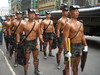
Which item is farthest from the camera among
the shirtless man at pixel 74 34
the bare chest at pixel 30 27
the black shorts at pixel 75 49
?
the bare chest at pixel 30 27

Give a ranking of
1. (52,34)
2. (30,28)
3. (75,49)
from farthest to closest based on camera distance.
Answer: (52,34) → (30,28) → (75,49)

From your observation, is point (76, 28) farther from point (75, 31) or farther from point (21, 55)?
point (21, 55)

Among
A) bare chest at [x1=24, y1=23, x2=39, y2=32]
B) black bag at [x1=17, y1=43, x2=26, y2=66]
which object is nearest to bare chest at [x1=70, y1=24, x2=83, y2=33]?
bare chest at [x1=24, y1=23, x2=39, y2=32]

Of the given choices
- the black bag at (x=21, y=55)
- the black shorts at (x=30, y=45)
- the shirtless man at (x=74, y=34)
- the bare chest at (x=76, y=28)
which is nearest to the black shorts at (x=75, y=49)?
the shirtless man at (x=74, y=34)

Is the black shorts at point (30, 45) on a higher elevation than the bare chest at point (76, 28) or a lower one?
lower

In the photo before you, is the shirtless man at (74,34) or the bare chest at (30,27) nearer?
the shirtless man at (74,34)

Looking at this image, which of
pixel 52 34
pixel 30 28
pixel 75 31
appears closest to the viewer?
pixel 75 31

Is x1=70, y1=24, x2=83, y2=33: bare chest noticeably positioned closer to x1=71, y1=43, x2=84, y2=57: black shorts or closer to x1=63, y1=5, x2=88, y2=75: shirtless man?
x1=63, y1=5, x2=88, y2=75: shirtless man

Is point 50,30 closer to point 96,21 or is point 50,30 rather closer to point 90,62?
point 90,62

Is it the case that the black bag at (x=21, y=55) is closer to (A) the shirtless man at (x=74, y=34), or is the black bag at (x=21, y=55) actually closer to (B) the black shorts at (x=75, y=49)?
(A) the shirtless man at (x=74, y=34)

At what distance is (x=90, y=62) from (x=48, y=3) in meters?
47.1

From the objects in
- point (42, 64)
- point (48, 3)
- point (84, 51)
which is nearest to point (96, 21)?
point (42, 64)

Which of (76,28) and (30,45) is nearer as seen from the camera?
(76,28)

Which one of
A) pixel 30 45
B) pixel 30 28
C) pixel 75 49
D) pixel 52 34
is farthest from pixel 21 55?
pixel 52 34
